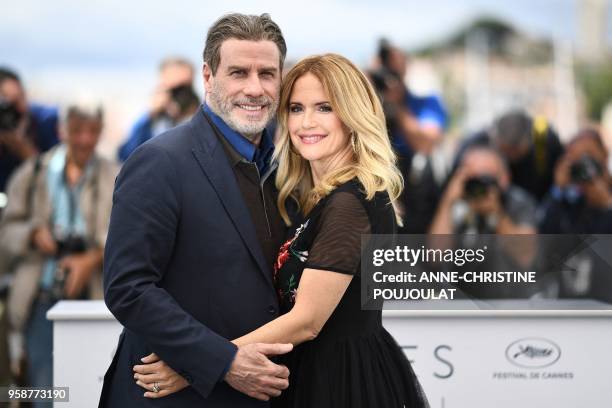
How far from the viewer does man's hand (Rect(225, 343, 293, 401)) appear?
215 centimetres

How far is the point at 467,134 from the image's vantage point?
511 cm

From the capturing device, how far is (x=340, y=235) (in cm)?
227

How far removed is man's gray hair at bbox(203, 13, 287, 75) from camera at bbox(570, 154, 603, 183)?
2.97 m

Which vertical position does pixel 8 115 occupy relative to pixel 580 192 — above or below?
above

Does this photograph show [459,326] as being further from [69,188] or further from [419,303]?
[69,188]

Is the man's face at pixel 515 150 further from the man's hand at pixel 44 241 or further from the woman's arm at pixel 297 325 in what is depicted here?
the woman's arm at pixel 297 325

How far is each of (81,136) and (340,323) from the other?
267 cm

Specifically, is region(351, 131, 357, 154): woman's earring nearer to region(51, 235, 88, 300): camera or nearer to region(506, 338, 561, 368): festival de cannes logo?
region(506, 338, 561, 368): festival de cannes logo

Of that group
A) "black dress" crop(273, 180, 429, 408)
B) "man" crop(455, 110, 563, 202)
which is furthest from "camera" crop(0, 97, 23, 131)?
"black dress" crop(273, 180, 429, 408)

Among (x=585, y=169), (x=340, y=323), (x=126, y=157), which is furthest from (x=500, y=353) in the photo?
(x=126, y=157)

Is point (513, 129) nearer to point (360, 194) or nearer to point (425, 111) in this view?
point (425, 111)

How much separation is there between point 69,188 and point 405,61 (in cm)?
205

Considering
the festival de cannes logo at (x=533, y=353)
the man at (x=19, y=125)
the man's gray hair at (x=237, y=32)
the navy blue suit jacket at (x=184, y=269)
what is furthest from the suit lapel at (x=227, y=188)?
the man at (x=19, y=125)

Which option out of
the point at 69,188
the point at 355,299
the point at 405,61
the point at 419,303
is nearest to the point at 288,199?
the point at 355,299
